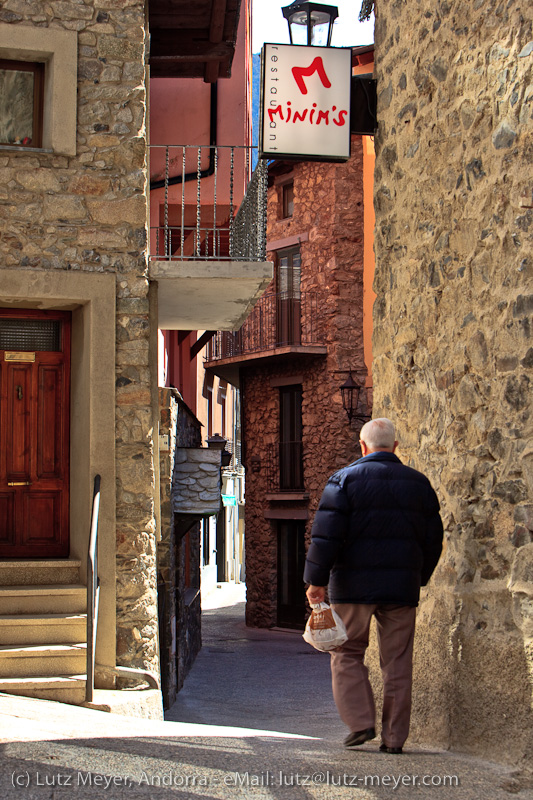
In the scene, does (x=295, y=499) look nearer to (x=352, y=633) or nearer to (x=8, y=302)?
(x=8, y=302)

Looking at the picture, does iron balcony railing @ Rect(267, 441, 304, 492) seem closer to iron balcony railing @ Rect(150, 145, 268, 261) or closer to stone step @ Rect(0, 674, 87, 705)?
iron balcony railing @ Rect(150, 145, 268, 261)

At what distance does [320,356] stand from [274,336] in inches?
58.7

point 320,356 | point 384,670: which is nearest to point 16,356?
point 384,670

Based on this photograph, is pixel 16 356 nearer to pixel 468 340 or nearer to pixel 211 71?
pixel 468 340

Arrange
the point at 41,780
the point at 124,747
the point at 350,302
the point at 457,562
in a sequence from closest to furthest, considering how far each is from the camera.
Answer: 1. the point at 41,780
2. the point at 124,747
3. the point at 457,562
4. the point at 350,302

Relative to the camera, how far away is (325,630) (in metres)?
4.55

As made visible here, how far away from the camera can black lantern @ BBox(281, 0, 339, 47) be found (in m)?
7.12

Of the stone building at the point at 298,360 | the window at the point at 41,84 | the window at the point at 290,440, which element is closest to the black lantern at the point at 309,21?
the window at the point at 41,84

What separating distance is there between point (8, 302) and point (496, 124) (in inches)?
173

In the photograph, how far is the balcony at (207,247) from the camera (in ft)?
28.8

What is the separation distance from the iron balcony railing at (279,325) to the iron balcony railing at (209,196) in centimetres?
718

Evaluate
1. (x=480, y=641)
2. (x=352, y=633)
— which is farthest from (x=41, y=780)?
(x=480, y=641)

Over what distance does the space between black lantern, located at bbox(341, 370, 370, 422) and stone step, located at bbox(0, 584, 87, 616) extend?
12797 mm

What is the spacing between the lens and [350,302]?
2052 cm
